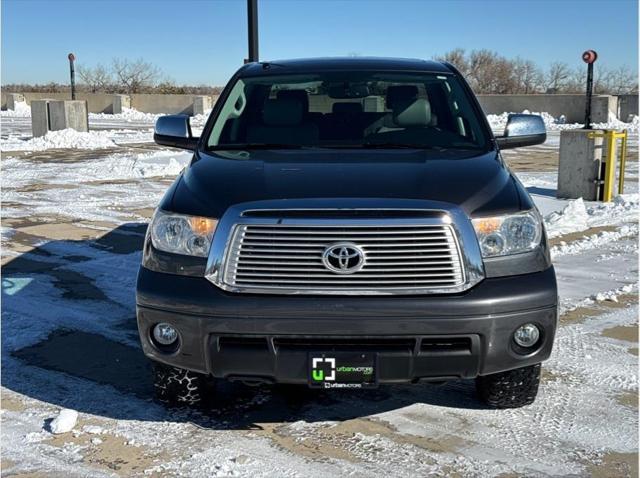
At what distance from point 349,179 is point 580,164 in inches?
327

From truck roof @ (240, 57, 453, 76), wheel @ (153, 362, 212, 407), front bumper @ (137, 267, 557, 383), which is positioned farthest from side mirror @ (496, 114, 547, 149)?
wheel @ (153, 362, 212, 407)

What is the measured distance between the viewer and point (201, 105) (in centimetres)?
3953

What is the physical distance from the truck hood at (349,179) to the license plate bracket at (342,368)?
64 centimetres

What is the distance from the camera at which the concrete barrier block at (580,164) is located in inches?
419

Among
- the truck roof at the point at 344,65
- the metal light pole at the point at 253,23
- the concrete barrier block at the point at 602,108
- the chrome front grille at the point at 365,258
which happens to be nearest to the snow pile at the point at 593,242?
the truck roof at the point at 344,65

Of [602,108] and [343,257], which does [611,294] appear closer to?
[343,257]

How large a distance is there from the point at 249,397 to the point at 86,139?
19.1 m

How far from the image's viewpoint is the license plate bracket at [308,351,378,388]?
120 inches

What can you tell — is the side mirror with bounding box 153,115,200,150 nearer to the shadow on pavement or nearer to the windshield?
the windshield

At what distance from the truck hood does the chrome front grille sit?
0.51ft

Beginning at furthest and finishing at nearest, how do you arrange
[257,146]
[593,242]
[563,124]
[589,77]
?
[563,124] → [589,77] → [593,242] → [257,146]

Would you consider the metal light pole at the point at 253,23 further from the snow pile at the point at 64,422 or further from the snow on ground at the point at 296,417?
the snow pile at the point at 64,422

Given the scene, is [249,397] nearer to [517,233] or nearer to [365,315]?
[365,315]

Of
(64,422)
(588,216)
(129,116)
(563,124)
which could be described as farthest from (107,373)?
(129,116)
